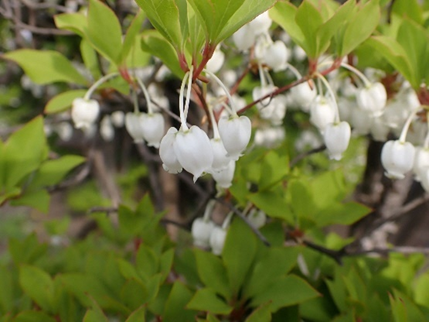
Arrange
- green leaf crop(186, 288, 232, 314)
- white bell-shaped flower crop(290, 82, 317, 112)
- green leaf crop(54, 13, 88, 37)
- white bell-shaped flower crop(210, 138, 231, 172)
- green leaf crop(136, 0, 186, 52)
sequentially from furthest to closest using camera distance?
white bell-shaped flower crop(290, 82, 317, 112) < green leaf crop(54, 13, 88, 37) < green leaf crop(186, 288, 232, 314) < white bell-shaped flower crop(210, 138, 231, 172) < green leaf crop(136, 0, 186, 52)

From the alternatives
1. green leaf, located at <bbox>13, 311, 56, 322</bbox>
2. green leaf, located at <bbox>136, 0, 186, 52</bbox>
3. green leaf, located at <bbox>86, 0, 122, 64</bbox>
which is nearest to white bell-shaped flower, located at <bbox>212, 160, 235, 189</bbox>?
green leaf, located at <bbox>136, 0, 186, 52</bbox>

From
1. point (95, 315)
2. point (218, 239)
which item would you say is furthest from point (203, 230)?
point (95, 315)

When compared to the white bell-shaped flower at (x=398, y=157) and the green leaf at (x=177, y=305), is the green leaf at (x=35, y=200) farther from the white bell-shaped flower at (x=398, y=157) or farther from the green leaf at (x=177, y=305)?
the white bell-shaped flower at (x=398, y=157)

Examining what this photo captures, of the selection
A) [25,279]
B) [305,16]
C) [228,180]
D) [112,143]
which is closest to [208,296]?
[228,180]

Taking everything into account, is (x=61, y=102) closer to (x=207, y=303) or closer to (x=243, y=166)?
(x=243, y=166)

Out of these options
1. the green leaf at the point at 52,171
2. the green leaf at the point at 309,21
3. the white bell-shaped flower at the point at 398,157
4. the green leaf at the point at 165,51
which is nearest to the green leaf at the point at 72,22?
the green leaf at the point at 165,51

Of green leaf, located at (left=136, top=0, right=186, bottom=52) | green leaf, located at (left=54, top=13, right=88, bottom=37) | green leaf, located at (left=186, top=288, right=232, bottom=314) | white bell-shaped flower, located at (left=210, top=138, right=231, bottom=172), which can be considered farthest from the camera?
green leaf, located at (left=54, top=13, right=88, bottom=37)

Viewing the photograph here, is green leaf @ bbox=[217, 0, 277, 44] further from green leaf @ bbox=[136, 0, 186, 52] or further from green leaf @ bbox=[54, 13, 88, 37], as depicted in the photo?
green leaf @ bbox=[54, 13, 88, 37]
